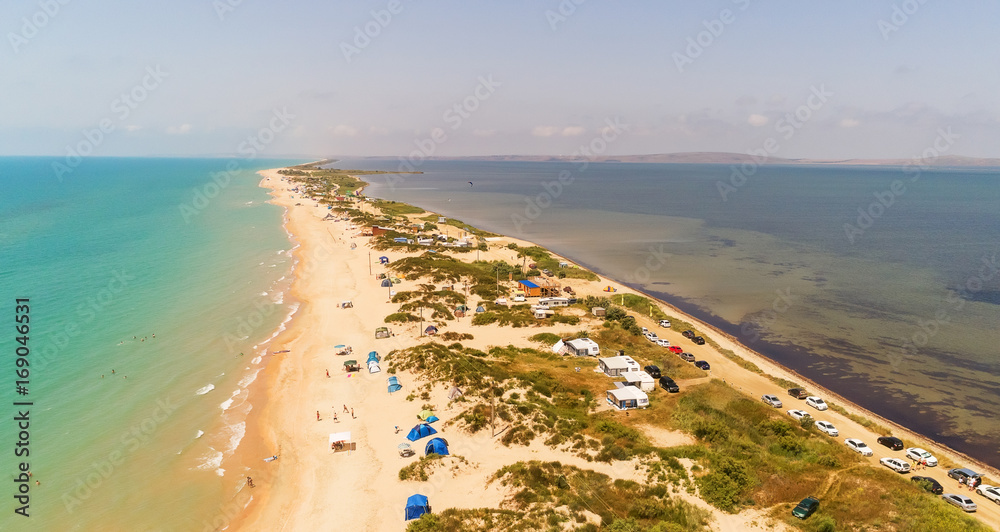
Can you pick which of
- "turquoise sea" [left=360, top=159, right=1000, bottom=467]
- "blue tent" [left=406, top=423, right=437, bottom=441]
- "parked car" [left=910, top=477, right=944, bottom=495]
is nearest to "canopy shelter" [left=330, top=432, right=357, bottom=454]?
"blue tent" [left=406, top=423, right=437, bottom=441]

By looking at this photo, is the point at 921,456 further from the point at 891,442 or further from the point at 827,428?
the point at 827,428

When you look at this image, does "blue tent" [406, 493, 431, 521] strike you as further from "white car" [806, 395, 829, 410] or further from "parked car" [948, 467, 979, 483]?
"parked car" [948, 467, 979, 483]

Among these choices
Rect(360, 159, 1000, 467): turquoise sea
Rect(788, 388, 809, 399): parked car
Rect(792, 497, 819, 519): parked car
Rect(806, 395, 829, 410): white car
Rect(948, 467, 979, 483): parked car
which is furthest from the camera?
Rect(360, 159, 1000, 467): turquoise sea

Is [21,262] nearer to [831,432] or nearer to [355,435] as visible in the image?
[355,435]

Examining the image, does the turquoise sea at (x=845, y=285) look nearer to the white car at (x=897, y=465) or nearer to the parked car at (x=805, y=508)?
the white car at (x=897, y=465)

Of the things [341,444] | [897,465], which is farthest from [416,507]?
[897,465]

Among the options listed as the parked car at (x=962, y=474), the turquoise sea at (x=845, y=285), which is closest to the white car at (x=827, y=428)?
the parked car at (x=962, y=474)
